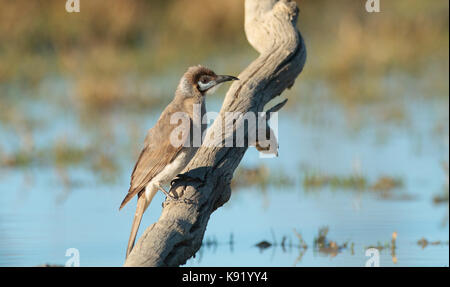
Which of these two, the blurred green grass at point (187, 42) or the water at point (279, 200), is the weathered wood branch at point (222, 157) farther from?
the blurred green grass at point (187, 42)

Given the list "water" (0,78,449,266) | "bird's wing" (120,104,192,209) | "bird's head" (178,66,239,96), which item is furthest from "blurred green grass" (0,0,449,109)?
"bird's wing" (120,104,192,209)

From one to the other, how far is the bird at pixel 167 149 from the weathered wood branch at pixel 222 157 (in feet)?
0.47

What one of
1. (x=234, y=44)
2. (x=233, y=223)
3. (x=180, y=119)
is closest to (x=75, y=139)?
(x=233, y=223)

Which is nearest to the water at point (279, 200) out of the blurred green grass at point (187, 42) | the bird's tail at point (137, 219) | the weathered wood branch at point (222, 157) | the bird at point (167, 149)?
the bird's tail at point (137, 219)

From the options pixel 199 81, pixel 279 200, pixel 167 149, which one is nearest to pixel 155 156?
pixel 167 149

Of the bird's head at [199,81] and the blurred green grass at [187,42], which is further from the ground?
the blurred green grass at [187,42]

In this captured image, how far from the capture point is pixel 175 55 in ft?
54.1

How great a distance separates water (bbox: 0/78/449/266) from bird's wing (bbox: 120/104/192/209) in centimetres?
96

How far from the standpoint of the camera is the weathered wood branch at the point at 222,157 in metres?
5.34

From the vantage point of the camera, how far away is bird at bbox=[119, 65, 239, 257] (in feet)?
21.1

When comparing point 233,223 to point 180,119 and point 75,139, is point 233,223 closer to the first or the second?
point 180,119

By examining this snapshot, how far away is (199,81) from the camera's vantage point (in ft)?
22.5

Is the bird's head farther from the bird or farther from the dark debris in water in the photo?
the dark debris in water
